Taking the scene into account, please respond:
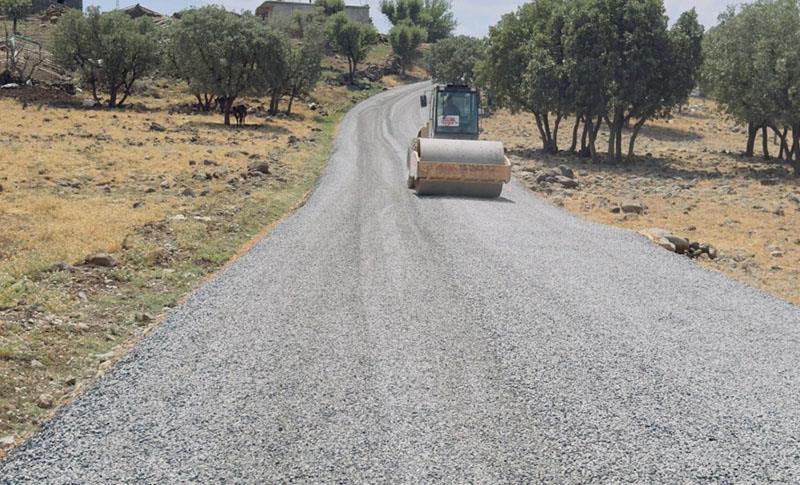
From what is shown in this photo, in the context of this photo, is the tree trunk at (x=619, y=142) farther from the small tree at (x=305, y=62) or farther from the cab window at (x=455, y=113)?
the small tree at (x=305, y=62)

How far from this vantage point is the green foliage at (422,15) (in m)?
134

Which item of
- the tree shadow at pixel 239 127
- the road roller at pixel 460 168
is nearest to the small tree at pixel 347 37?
the tree shadow at pixel 239 127

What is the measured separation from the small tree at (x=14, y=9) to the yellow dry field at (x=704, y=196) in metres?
61.8

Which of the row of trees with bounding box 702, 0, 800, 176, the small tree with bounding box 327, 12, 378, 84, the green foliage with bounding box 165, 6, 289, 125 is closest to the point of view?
the row of trees with bounding box 702, 0, 800, 176

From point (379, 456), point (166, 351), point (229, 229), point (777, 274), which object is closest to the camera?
point (379, 456)

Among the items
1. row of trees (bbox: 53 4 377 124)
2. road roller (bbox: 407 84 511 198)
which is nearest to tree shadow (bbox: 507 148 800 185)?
road roller (bbox: 407 84 511 198)

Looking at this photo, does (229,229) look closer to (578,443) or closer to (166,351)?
(166,351)

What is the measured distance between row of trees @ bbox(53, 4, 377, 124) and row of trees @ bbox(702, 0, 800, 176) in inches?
1198

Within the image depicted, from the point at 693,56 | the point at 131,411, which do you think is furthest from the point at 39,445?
the point at 693,56

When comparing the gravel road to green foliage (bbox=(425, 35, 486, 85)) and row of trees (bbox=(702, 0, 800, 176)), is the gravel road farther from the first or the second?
green foliage (bbox=(425, 35, 486, 85))

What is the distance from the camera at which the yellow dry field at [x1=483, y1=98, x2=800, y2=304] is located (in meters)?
16.2

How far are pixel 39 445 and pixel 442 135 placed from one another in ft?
66.4

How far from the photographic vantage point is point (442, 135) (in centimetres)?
2494

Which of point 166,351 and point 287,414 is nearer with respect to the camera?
point 287,414
